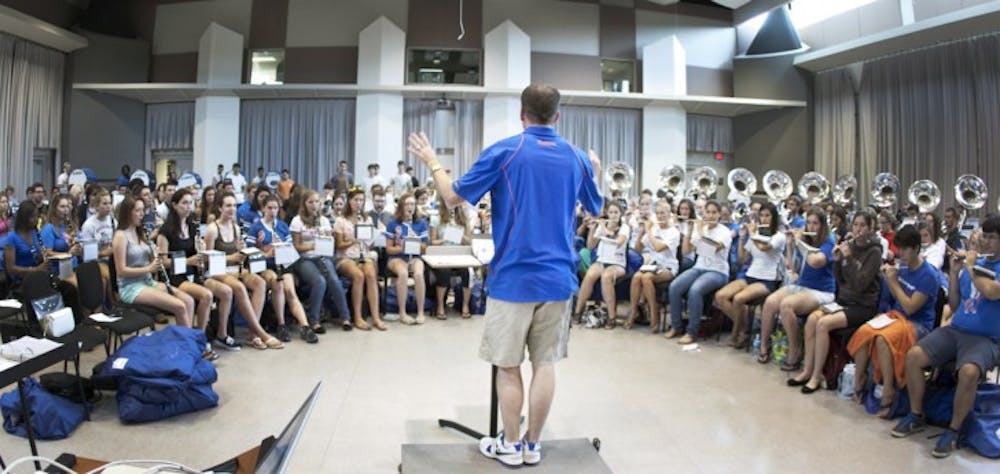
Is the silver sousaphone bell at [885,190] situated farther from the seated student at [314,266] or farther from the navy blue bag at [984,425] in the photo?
the seated student at [314,266]

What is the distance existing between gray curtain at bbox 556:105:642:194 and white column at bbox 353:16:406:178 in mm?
3787

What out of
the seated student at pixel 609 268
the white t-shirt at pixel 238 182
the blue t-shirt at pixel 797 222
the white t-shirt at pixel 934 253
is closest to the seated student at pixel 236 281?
the seated student at pixel 609 268

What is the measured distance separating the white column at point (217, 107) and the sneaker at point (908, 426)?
43.7 feet

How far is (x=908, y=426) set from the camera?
3561mm

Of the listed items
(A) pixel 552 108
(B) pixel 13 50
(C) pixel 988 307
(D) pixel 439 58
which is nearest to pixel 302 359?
(A) pixel 552 108

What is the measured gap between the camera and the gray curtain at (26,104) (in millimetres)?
12430

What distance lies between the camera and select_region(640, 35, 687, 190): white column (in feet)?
45.2

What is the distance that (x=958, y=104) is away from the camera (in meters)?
11.6

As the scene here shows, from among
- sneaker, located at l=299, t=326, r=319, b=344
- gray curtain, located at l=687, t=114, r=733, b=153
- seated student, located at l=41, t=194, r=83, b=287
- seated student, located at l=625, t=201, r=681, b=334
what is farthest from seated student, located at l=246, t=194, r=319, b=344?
gray curtain, located at l=687, t=114, r=733, b=153

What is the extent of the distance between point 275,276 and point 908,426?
484cm

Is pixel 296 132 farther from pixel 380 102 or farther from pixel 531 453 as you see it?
pixel 531 453

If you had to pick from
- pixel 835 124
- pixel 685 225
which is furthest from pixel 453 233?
pixel 835 124

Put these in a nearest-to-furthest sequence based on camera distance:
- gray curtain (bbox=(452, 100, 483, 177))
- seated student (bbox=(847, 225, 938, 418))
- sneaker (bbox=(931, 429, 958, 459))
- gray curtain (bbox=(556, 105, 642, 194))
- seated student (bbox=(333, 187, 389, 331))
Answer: sneaker (bbox=(931, 429, 958, 459)), seated student (bbox=(847, 225, 938, 418)), seated student (bbox=(333, 187, 389, 331)), gray curtain (bbox=(452, 100, 483, 177)), gray curtain (bbox=(556, 105, 642, 194))

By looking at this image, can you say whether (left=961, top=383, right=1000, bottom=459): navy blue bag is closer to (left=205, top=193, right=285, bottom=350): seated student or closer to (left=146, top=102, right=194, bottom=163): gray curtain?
(left=205, top=193, right=285, bottom=350): seated student
